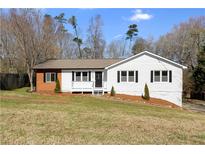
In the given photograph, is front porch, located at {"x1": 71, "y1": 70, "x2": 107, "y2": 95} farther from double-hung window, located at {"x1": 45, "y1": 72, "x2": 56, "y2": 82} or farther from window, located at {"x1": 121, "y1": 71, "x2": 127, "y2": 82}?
double-hung window, located at {"x1": 45, "y1": 72, "x2": 56, "y2": 82}

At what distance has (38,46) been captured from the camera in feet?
91.7

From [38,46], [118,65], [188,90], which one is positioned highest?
[38,46]

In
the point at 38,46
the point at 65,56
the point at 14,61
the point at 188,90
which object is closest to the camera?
the point at 38,46

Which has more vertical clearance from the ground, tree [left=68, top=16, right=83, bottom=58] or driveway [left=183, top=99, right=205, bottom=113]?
tree [left=68, top=16, right=83, bottom=58]

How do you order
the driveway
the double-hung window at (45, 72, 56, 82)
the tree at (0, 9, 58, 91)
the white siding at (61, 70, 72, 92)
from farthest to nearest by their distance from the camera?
the double-hung window at (45, 72, 56, 82)
the white siding at (61, 70, 72, 92)
the tree at (0, 9, 58, 91)
the driveway

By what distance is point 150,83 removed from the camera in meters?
24.2

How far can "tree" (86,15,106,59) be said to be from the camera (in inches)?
1700

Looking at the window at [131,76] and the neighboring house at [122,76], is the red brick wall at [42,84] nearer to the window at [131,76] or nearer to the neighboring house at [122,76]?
the neighboring house at [122,76]

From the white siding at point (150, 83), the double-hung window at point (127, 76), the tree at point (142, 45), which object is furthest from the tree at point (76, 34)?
the double-hung window at point (127, 76)

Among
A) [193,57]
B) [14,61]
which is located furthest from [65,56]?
[193,57]

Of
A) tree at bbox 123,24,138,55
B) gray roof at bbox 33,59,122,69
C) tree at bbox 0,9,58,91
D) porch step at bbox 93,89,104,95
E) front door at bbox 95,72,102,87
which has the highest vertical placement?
tree at bbox 123,24,138,55

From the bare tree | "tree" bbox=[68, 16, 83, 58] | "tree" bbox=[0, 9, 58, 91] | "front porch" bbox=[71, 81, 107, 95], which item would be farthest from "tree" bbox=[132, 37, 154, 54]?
"front porch" bbox=[71, 81, 107, 95]

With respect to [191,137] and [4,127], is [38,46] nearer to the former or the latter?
[4,127]
